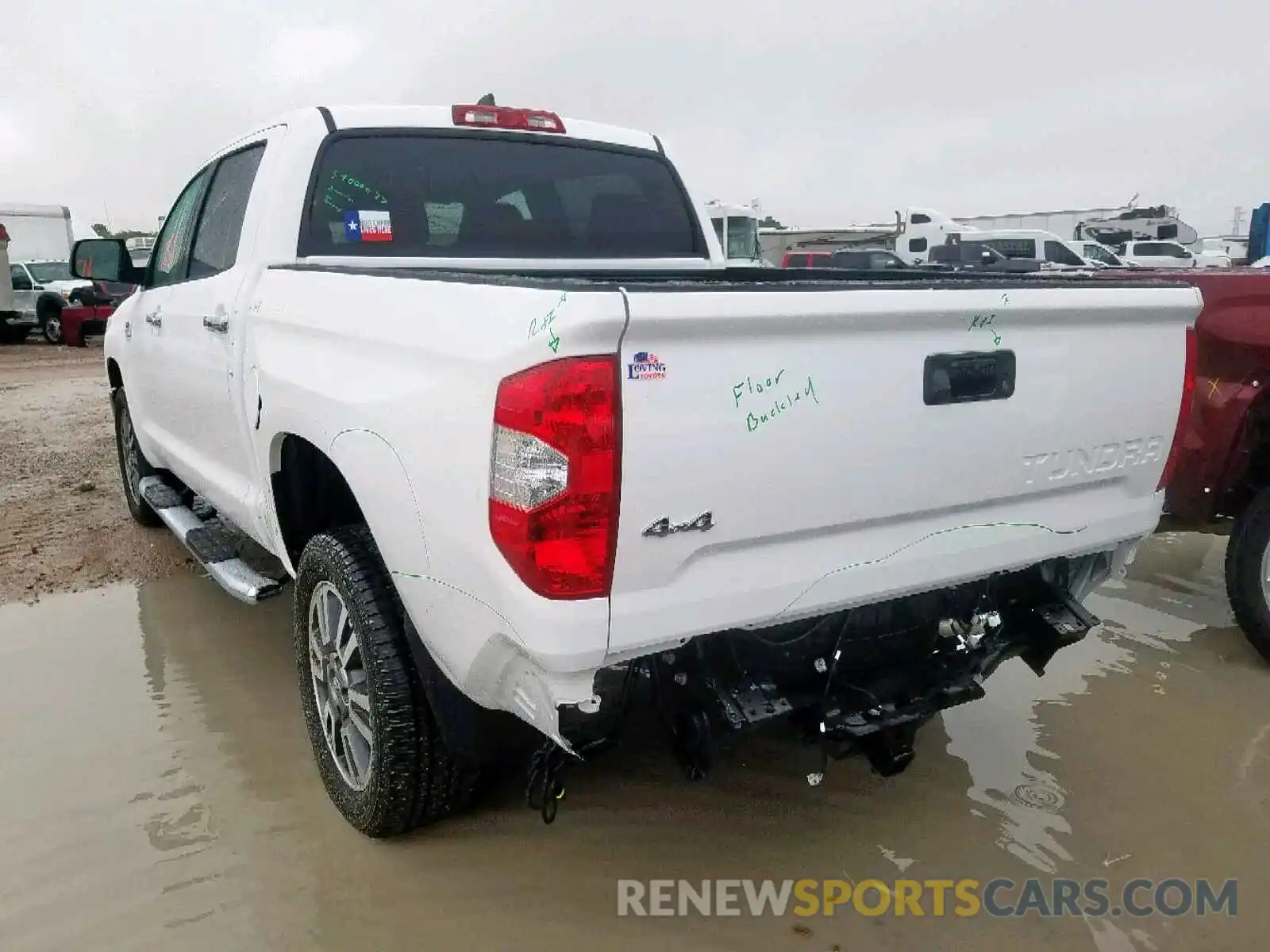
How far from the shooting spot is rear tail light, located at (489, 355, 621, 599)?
70.5 inches

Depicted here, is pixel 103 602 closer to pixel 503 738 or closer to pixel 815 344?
pixel 503 738

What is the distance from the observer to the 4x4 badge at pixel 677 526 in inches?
73.9

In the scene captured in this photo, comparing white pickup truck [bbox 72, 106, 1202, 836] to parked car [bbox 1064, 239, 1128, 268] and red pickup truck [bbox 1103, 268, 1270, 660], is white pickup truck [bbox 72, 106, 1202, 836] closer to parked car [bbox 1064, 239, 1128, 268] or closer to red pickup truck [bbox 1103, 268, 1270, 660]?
red pickup truck [bbox 1103, 268, 1270, 660]

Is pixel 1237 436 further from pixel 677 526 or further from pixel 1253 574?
pixel 677 526

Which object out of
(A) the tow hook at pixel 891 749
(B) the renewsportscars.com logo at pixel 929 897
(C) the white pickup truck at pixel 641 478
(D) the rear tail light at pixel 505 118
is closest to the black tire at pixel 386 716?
(C) the white pickup truck at pixel 641 478

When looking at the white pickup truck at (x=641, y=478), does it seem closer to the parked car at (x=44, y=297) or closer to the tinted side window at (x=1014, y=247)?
the parked car at (x=44, y=297)

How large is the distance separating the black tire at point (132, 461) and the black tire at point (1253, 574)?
4973 millimetres

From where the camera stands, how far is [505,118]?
12.1ft

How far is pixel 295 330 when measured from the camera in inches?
107

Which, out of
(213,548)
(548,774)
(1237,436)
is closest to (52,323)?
(213,548)

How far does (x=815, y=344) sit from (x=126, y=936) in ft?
6.86

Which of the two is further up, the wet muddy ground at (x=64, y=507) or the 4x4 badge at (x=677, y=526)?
the 4x4 badge at (x=677, y=526)

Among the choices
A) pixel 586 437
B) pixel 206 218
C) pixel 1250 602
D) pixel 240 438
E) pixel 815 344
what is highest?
pixel 206 218

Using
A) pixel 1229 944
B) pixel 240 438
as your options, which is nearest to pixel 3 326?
pixel 240 438
